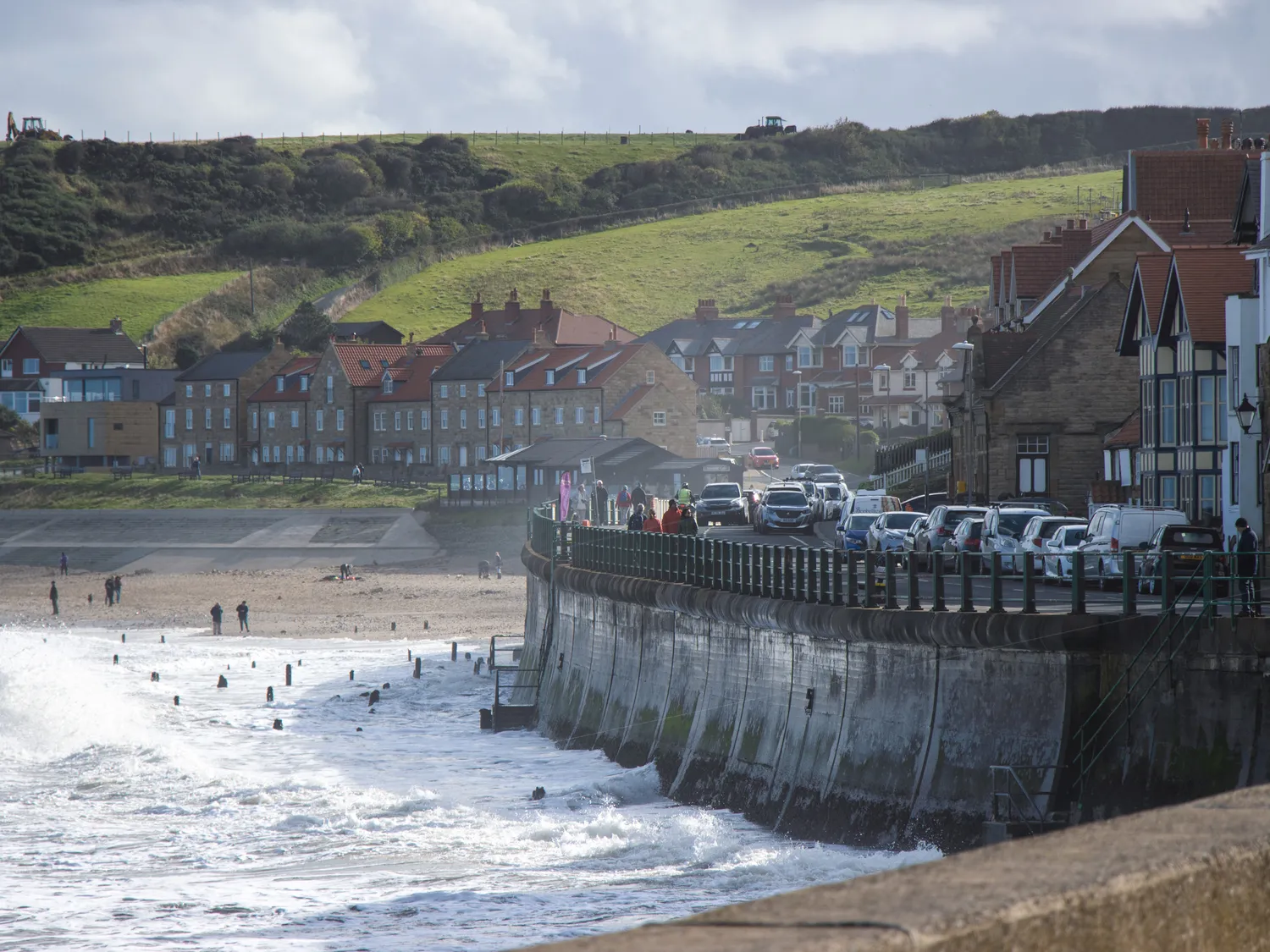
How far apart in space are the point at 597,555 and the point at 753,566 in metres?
10.8

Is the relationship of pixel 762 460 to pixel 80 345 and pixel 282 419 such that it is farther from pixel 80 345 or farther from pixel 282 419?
pixel 80 345

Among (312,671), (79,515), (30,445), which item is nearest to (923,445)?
(312,671)

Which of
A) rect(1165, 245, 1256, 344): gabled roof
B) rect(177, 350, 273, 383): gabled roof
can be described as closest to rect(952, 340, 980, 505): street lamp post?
rect(1165, 245, 1256, 344): gabled roof

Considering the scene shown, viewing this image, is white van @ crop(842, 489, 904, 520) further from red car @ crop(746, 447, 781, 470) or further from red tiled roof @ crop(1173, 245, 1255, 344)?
red car @ crop(746, 447, 781, 470)

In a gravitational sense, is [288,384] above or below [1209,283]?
below

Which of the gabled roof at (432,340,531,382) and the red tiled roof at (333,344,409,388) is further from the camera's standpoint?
the red tiled roof at (333,344,409,388)

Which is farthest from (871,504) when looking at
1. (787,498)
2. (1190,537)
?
(1190,537)

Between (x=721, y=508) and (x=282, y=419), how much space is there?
2698 inches

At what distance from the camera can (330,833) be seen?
2873 cm

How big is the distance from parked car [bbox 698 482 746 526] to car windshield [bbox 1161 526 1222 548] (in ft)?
112

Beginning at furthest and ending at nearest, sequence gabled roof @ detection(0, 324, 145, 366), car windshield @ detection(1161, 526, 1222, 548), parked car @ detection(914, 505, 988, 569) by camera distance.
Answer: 1. gabled roof @ detection(0, 324, 145, 366)
2. parked car @ detection(914, 505, 988, 569)
3. car windshield @ detection(1161, 526, 1222, 548)

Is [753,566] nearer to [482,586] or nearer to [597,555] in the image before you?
[597,555]

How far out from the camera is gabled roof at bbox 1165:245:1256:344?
39.3m

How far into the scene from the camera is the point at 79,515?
346 ft
